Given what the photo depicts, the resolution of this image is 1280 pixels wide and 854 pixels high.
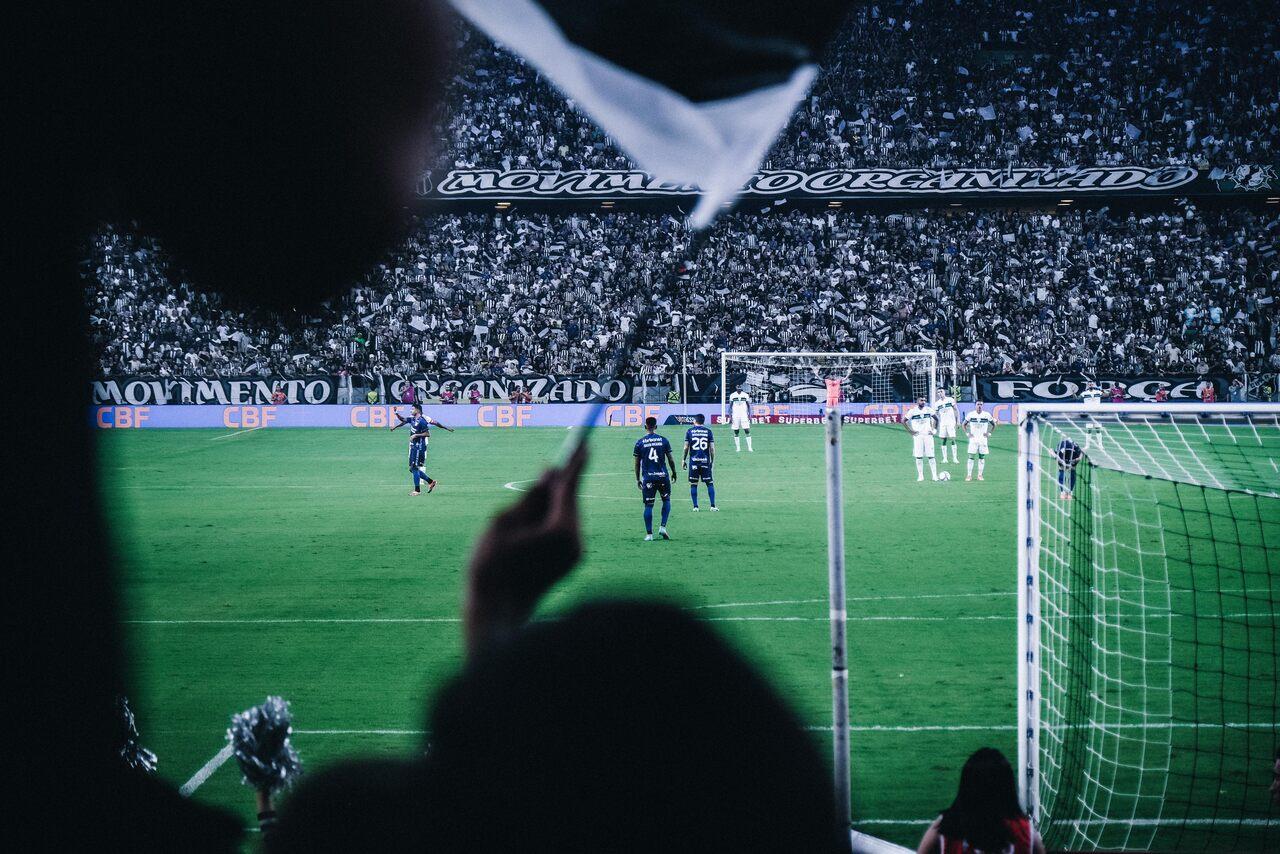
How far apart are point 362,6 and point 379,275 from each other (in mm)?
278

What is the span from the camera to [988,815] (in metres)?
4.71

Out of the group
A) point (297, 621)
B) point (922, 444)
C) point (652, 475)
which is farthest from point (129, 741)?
point (922, 444)

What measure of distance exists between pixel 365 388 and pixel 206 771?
3238 centimetres

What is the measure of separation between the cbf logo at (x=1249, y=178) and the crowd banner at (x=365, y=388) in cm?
2447

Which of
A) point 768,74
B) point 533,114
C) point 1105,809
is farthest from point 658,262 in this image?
point 533,114

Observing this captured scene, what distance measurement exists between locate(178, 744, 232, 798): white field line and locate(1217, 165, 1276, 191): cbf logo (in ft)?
141

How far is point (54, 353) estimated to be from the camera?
1003mm

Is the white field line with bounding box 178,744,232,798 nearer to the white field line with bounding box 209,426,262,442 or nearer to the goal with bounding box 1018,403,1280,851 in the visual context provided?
the goal with bounding box 1018,403,1280,851

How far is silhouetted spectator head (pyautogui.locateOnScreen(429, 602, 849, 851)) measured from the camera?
850mm

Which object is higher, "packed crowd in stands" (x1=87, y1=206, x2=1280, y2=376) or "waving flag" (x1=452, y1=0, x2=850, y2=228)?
"packed crowd in stands" (x1=87, y1=206, x2=1280, y2=376)

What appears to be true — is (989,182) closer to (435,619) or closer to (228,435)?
(228,435)

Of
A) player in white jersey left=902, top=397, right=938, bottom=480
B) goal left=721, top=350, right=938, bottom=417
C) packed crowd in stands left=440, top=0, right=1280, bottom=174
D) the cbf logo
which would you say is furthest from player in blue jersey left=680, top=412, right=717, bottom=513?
the cbf logo

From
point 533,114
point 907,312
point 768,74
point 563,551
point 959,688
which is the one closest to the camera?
point 768,74

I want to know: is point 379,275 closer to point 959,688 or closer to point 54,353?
point 54,353
